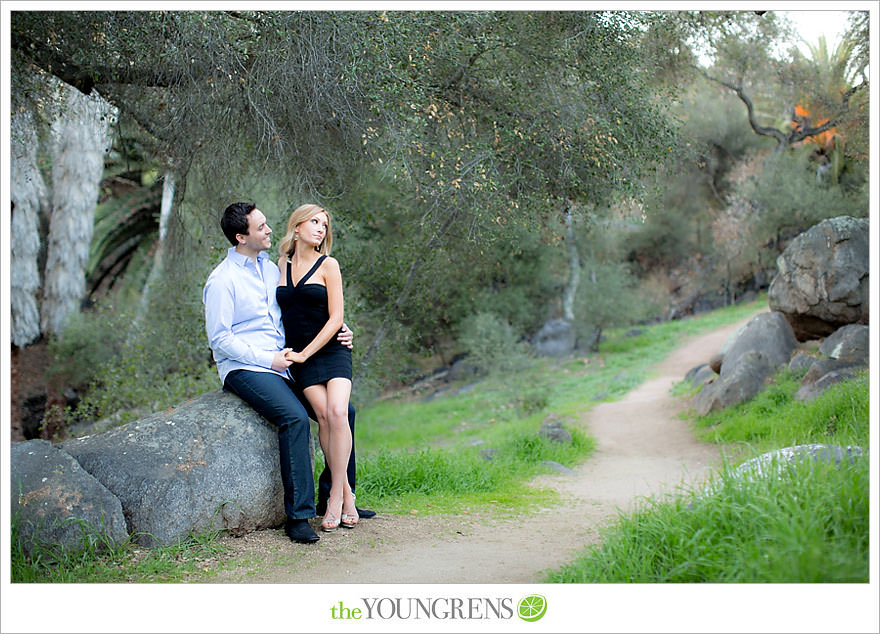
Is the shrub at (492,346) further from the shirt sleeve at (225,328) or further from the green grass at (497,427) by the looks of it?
the shirt sleeve at (225,328)

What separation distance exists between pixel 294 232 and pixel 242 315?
594 millimetres

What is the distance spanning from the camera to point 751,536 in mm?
3074

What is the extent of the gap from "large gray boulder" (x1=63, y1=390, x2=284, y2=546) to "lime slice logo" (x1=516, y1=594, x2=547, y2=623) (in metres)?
1.80

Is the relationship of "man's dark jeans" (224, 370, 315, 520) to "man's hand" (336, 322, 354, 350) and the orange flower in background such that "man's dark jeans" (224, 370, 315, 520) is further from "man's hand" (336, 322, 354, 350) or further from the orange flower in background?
the orange flower in background

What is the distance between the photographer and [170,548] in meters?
3.89

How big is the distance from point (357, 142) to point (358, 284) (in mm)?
2866

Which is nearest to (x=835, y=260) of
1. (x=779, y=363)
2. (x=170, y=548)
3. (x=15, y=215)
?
(x=779, y=363)

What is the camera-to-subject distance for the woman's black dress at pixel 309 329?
449cm

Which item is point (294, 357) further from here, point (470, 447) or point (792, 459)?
point (470, 447)

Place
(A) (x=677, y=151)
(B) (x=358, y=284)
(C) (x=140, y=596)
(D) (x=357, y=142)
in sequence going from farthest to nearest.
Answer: (B) (x=358, y=284) → (A) (x=677, y=151) → (D) (x=357, y=142) → (C) (x=140, y=596)

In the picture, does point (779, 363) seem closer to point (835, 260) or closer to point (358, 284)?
point (835, 260)

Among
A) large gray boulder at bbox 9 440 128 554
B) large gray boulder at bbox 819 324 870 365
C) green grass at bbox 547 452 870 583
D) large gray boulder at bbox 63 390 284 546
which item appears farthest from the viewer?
large gray boulder at bbox 819 324 870 365

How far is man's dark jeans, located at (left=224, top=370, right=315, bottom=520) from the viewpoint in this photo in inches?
167

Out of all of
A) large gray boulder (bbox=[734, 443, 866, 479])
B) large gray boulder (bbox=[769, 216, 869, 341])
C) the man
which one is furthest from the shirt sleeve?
large gray boulder (bbox=[769, 216, 869, 341])
